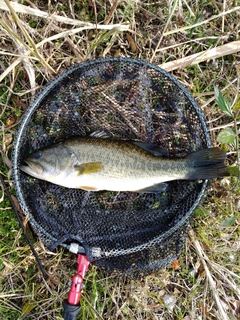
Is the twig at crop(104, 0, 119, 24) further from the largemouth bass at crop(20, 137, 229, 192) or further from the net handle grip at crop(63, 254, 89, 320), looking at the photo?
the net handle grip at crop(63, 254, 89, 320)

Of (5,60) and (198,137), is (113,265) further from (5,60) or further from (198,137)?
(5,60)

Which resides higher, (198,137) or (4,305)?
(198,137)

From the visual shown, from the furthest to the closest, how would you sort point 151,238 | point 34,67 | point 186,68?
point 186,68 < point 34,67 < point 151,238

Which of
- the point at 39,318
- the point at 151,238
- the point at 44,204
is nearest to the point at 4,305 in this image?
the point at 39,318

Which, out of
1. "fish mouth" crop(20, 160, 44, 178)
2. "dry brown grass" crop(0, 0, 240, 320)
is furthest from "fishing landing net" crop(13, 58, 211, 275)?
"dry brown grass" crop(0, 0, 240, 320)

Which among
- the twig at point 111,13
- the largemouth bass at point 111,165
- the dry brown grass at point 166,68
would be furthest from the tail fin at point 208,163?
the twig at point 111,13

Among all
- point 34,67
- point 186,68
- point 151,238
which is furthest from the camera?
point 186,68

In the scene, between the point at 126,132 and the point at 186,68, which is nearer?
the point at 126,132
